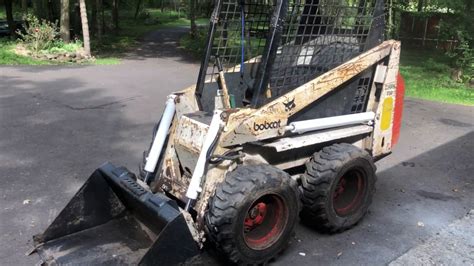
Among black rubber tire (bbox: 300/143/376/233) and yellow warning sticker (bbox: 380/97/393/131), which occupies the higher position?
yellow warning sticker (bbox: 380/97/393/131)

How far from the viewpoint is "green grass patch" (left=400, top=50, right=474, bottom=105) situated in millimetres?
11758

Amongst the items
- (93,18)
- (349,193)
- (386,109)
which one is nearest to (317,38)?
(386,109)

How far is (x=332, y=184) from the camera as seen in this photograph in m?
4.15

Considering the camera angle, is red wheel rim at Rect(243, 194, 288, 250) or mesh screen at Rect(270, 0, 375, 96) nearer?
red wheel rim at Rect(243, 194, 288, 250)

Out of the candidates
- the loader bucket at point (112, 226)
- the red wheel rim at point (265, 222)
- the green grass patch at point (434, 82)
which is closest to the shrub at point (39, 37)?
the green grass patch at point (434, 82)

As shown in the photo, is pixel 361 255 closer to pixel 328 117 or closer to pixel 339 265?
pixel 339 265

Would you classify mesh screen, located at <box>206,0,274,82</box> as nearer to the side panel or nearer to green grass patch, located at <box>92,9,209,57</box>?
the side panel

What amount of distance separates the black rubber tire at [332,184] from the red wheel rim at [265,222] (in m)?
0.40

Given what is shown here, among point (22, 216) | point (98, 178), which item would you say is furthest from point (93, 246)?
point (22, 216)

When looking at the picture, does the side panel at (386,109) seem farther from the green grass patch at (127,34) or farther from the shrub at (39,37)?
the green grass patch at (127,34)

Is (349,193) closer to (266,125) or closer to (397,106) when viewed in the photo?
(397,106)

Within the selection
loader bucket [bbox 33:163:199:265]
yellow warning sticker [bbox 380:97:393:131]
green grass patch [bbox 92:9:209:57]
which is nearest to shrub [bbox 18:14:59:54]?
green grass patch [bbox 92:9:209:57]

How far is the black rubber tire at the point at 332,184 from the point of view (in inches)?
162

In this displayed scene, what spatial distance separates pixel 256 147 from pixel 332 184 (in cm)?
77
